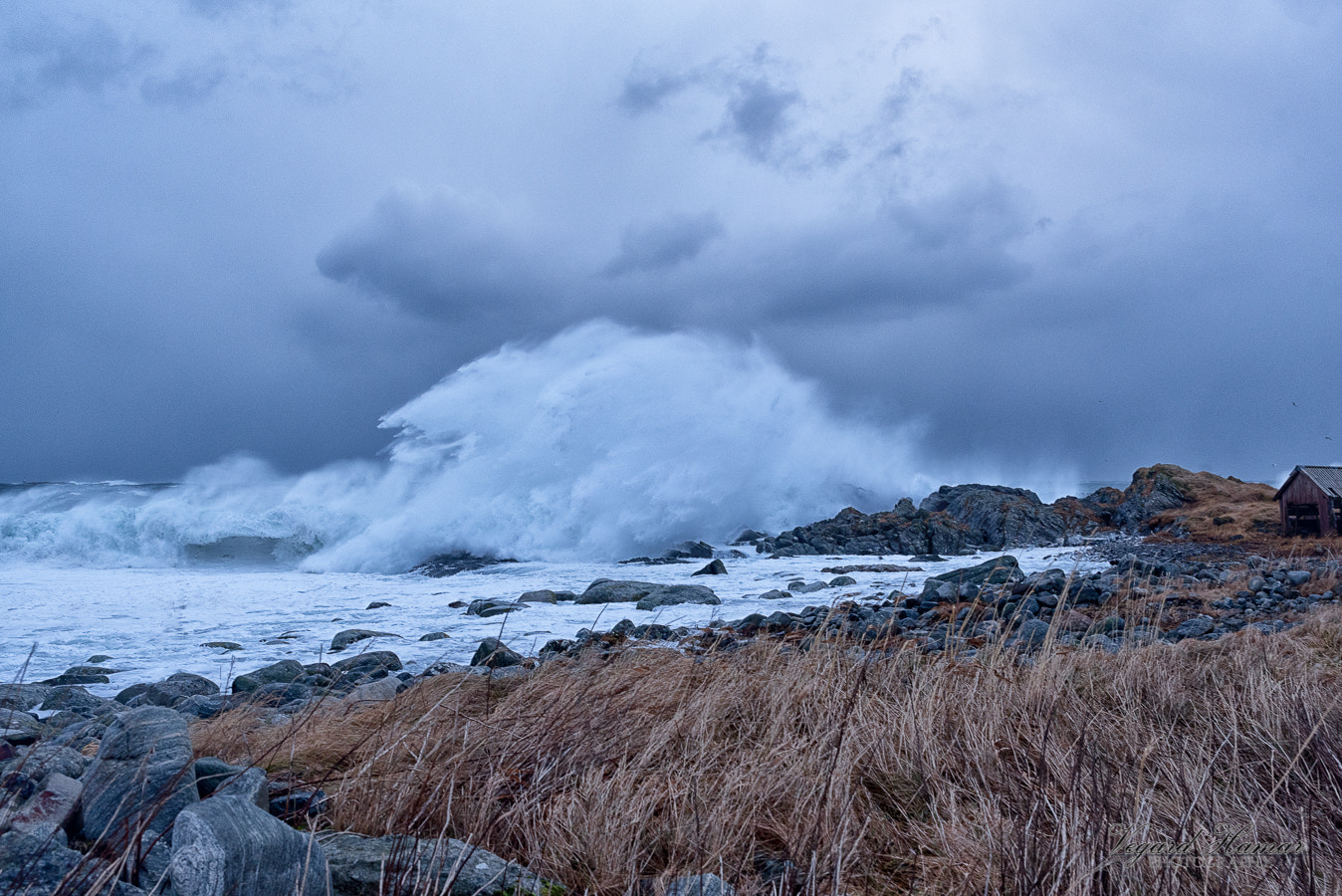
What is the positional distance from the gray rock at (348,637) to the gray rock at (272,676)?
2281 millimetres

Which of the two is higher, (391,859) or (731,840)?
(391,859)

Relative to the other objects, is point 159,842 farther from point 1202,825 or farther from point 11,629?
point 11,629

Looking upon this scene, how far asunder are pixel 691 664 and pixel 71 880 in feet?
10.6

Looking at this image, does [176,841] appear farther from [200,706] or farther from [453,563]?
[453,563]

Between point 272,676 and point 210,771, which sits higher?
point 210,771

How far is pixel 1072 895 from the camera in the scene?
1825 mm

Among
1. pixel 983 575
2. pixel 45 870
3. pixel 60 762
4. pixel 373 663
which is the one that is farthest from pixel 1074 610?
pixel 45 870

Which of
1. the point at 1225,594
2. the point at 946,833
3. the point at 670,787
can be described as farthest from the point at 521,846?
the point at 1225,594

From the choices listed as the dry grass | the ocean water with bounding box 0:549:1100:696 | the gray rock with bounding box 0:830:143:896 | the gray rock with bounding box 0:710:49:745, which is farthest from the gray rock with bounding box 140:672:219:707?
the gray rock with bounding box 0:830:143:896

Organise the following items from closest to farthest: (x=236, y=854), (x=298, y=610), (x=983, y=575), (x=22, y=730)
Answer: (x=236, y=854) < (x=22, y=730) < (x=983, y=575) < (x=298, y=610)

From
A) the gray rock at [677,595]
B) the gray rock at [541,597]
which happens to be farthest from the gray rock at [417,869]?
the gray rock at [541,597]

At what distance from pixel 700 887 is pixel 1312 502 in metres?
33.3

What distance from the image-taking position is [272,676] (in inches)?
360

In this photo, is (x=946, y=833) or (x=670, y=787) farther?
(x=670, y=787)
